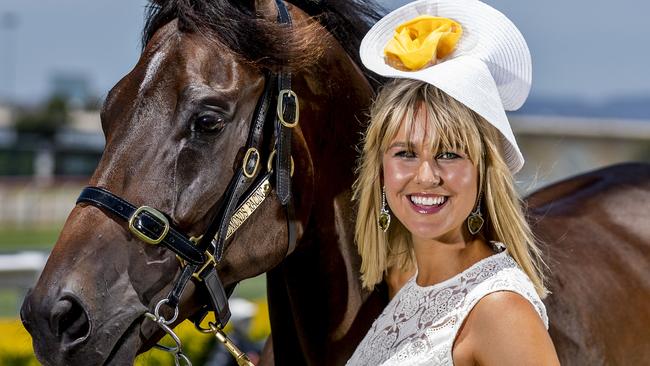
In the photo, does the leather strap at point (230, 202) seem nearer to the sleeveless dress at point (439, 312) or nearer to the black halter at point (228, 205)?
the black halter at point (228, 205)

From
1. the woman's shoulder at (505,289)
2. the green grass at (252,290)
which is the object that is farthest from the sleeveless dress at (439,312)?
the green grass at (252,290)

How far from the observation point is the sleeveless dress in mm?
2201

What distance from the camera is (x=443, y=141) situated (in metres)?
2.29

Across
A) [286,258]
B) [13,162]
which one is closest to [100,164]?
[286,258]

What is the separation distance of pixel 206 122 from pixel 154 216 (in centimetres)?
28

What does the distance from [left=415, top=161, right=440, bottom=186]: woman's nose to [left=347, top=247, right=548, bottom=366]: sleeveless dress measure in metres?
0.22

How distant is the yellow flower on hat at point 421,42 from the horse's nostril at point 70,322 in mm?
967

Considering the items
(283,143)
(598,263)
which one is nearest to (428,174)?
(283,143)

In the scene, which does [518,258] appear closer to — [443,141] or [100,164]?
[443,141]

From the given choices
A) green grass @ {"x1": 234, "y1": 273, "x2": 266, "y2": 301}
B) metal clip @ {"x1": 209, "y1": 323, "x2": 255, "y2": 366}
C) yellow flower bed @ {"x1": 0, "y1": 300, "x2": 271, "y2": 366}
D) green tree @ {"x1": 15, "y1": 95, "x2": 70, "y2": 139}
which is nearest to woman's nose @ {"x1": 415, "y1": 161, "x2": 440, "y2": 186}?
metal clip @ {"x1": 209, "y1": 323, "x2": 255, "y2": 366}

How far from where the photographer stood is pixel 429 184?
7.58 ft

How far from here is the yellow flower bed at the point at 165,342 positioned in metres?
5.85

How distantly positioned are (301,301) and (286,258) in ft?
0.45

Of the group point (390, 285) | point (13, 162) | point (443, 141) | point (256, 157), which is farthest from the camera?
point (13, 162)
